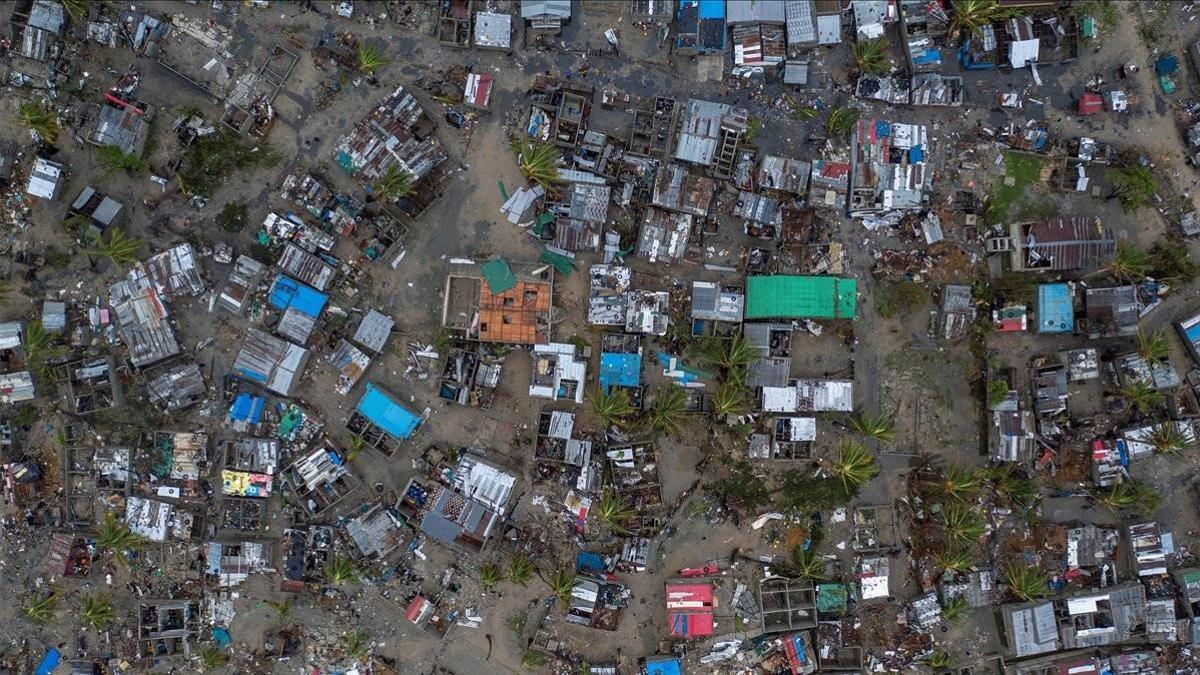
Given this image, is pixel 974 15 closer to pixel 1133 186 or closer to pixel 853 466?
pixel 1133 186

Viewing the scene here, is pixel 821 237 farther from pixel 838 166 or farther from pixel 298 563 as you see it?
pixel 298 563

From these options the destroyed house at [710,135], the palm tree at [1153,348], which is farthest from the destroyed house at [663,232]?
the palm tree at [1153,348]

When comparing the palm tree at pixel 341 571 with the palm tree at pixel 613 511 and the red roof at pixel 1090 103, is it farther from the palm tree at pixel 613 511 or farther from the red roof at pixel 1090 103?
the red roof at pixel 1090 103

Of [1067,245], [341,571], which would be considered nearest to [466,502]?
[341,571]

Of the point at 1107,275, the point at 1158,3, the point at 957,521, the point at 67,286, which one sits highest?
the point at 1158,3

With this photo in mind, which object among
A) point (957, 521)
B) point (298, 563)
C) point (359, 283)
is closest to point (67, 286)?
point (359, 283)
